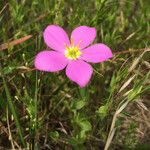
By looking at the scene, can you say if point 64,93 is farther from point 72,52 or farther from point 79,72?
point 79,72

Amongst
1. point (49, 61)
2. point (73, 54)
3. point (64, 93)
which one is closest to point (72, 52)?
point (73, 54)

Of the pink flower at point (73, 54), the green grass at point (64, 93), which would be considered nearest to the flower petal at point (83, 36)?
the pink flower at point (73, 54)

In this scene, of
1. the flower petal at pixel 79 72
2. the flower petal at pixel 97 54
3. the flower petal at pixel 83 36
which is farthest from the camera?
the flower petal at pixel 83 36

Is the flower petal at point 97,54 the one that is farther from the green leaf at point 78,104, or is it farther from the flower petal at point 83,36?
the green leaf at point 78,104

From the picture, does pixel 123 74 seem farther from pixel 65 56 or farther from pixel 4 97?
pixel 4 97

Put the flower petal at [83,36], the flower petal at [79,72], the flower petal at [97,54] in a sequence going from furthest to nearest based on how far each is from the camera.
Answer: the flower petal at [83,36], the flower petal at [97,54], the flower petal at [79,72]

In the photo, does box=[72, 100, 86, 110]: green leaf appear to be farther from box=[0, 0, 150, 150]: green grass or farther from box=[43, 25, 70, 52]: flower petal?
box=[43, 25, 70, 52]: flower petal

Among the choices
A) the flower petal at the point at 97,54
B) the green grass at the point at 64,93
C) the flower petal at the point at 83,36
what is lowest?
the green grass at the point at 64,93
